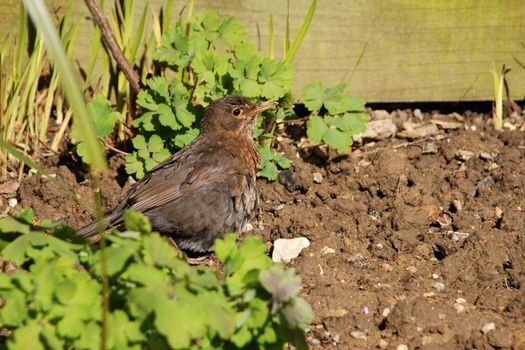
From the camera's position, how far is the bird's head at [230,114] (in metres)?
5.64

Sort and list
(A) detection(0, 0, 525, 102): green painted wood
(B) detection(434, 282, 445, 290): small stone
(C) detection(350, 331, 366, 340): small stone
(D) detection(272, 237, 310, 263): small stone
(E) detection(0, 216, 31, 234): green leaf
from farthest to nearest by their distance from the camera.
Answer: (A) detection(0, 0, 525, 102): green painted wood
(D) detection(272, 237, 310, 263): small stone
(B) detection(434, 282, 445, 290): small stone
(C) detection(350, 331, 366, 340): small stone
(E) detection(0, 216, 31, 234): green leaf

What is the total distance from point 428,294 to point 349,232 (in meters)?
0.86

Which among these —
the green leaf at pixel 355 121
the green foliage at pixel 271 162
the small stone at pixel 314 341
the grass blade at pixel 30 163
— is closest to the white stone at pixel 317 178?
the green foliage at pixel 271 162

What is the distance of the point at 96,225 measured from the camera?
5.12 meters

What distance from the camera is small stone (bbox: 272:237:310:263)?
5.09 m

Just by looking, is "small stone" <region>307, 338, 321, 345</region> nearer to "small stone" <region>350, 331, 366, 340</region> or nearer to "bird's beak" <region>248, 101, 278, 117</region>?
"small stone" <region>350, 331, 366, 340</region>

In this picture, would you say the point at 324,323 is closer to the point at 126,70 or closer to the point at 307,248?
the point at 307,248

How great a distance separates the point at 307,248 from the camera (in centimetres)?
516

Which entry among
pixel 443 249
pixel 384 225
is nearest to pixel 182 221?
pixel 384 225

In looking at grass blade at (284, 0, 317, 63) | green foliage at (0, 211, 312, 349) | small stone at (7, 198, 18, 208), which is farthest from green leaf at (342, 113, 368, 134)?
green foliage at (0, 211, 312, 349)

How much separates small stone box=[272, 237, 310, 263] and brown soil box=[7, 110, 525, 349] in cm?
6

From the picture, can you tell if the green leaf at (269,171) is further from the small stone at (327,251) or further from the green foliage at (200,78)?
the small stone at (327,251)

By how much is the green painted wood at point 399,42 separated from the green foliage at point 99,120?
30.1 inches

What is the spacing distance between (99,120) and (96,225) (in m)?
0.75
